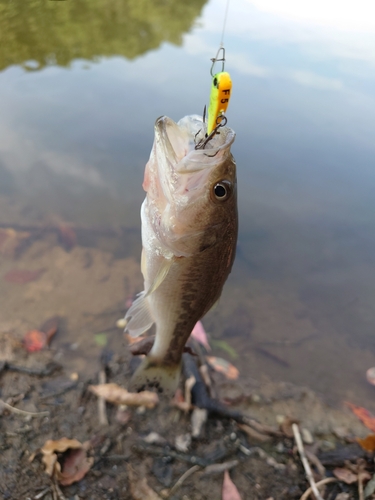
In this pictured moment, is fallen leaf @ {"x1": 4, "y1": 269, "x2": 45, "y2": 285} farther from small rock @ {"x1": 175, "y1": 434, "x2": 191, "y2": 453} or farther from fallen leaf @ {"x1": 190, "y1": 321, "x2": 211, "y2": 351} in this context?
small rock @ {"x1": 175, "y1": 434, "x2": 191, "y2": 453}

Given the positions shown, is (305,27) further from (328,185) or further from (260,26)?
(328,185)

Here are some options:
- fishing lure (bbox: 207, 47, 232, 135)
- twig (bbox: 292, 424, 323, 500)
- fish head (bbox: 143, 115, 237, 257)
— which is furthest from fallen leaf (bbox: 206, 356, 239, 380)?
fishing lure (bbox: 207, 47, 232, 135)

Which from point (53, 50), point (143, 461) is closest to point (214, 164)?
point (143, 461)

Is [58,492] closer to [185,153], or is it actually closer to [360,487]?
[360,487]

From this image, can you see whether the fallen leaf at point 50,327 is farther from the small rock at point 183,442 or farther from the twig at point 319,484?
the twig at point 319,484

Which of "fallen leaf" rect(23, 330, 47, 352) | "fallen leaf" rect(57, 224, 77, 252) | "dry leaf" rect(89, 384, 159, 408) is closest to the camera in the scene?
"dry leaf" rect(89, 384, 159, 408)

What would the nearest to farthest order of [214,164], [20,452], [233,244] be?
[214,164]
[233,244]
[20,452]
